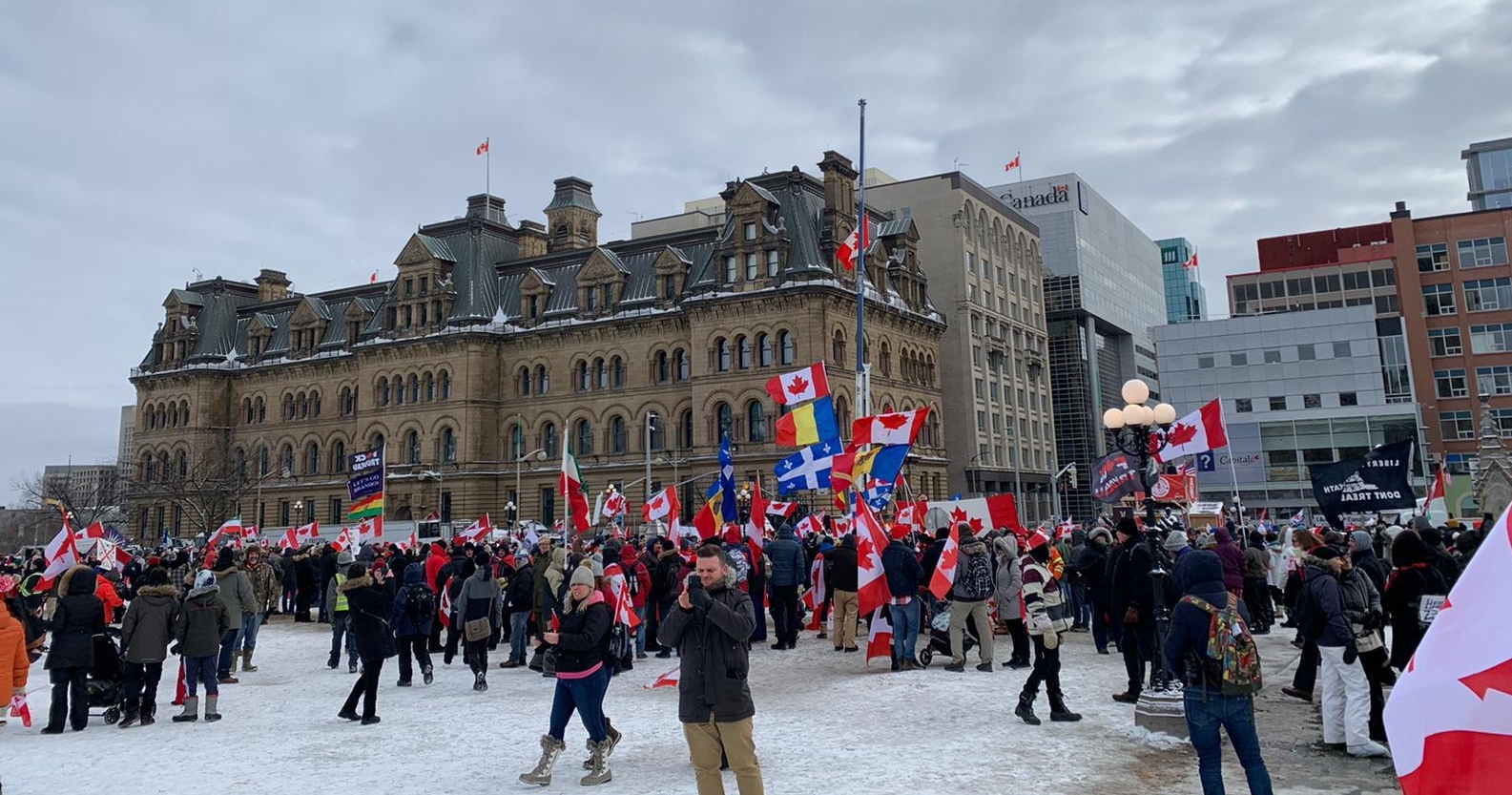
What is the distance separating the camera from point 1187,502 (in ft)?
108

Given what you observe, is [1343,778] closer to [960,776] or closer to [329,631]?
[960,776]

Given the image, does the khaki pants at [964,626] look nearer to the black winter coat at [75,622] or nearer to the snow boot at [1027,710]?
the snow boot at [1027,710]

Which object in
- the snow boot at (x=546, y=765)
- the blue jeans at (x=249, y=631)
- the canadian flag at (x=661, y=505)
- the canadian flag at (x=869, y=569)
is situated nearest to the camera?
the snow boot at (x=546, y=765)

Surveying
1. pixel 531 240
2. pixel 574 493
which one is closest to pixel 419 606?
pixel 574 493

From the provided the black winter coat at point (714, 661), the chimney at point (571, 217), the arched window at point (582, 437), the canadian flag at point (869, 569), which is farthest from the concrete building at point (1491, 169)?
the black winter coat at point (714, 661)

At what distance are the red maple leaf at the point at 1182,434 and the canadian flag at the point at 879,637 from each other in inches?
518

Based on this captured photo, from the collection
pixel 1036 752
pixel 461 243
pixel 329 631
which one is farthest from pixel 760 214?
pixel 1036 752

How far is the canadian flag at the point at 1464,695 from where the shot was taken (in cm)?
257

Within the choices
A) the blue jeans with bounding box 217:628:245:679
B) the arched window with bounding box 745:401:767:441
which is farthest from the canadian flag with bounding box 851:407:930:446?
the arched window with bounding box 745:401:767:441

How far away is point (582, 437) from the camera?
60531mm

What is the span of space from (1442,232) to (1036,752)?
80764 millimetres

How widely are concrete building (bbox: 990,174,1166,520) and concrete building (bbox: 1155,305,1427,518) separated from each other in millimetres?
10256

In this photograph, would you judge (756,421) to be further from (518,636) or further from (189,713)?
(189,713)

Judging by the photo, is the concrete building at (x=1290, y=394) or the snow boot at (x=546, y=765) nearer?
the snow boot at (x=546, y=765)
